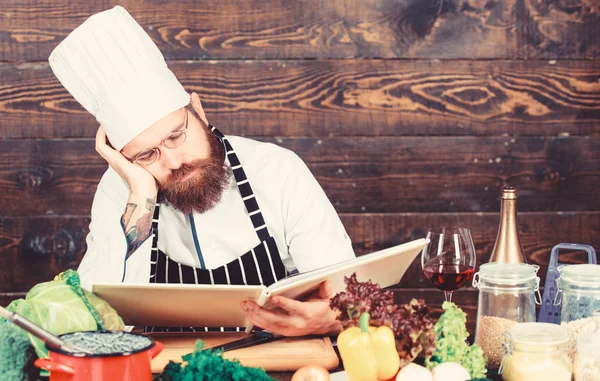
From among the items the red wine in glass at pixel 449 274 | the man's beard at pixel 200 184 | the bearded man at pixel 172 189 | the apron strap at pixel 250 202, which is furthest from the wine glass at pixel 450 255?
the man's beard at pixel 200 184

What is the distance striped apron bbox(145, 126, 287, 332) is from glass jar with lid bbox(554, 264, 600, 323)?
942mm

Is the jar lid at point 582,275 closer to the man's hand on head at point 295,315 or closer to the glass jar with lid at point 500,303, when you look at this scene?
the glass jar with lid at point 500,303

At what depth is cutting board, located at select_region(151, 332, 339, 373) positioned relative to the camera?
126cm

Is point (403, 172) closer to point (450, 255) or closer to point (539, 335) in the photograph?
point (450, 255)

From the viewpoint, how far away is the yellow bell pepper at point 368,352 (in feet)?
3.49

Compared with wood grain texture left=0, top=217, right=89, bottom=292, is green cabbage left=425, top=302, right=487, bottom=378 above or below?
above

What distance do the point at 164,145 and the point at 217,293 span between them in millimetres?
778

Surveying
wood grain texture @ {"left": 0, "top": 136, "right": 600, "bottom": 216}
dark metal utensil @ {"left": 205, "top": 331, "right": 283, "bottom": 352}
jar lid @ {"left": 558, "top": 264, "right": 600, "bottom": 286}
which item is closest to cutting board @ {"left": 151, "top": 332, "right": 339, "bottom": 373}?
dark metal utensil @ {"left": 205, "top": 331, "right": 283, "bottom": 352}

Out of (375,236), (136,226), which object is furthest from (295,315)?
(375,236)

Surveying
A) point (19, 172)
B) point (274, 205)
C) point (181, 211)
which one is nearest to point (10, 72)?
point (19, 172)

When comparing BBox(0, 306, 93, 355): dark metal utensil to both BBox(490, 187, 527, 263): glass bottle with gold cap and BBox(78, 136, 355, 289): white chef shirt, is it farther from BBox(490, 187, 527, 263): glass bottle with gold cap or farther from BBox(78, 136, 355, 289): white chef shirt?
BBox(78, 136, 355, 289): white chef shirt

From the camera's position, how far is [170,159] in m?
1.94

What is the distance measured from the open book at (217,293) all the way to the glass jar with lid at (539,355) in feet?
0.93

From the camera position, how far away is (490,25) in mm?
2617
